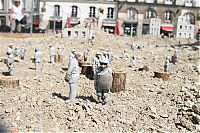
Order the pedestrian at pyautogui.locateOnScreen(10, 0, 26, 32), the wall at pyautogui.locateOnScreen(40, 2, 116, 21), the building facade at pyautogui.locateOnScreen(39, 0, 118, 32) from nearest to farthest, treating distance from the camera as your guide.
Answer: the pedestrian at pyautogui.locateOnScreen(10, 0, 26, 32) → the building facade at pyautogui.locateOnScreen(39, 0, 118, 32) → the wall at pyautogui.locateOnScreen(40, 2, 116, 21)

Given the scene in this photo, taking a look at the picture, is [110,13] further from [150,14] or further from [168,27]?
[168,27]

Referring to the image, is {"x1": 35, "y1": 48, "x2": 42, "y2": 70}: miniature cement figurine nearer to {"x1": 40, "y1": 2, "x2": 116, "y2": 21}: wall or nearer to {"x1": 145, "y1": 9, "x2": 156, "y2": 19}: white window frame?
{"x1": 40, "y1": 2, "x2": 116, "y2": 21}: wall

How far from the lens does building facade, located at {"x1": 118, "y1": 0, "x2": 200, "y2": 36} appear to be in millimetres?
54750

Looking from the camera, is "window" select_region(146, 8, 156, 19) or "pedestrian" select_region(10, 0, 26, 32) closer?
"pedestrian" select_region(10, 0, 26, 32)

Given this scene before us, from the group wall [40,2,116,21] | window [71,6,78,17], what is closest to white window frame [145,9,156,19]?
wall [40,2,116,21]

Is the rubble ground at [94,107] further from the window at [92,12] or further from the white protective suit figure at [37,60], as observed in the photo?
the window at [92,12]

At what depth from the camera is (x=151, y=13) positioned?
182 ft

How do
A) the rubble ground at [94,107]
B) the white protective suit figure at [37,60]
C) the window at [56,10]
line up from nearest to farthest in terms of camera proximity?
the rubble ground at [94,107], the white protective suit figure at [37,60], the window at [56,10]

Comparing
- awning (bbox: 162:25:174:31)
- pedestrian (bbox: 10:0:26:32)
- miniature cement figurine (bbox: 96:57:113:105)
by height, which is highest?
pedestrian (bbox: 10:0:26:32)

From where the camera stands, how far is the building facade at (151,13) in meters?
54.8

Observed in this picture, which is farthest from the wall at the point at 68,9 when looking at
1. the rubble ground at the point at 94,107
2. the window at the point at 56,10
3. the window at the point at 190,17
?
the rubble ground at the point at 94,107

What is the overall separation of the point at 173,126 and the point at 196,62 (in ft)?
49.1

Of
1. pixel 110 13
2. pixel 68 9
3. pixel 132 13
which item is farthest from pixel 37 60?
pixel 132 13

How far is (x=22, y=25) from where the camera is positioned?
50.5 metres
